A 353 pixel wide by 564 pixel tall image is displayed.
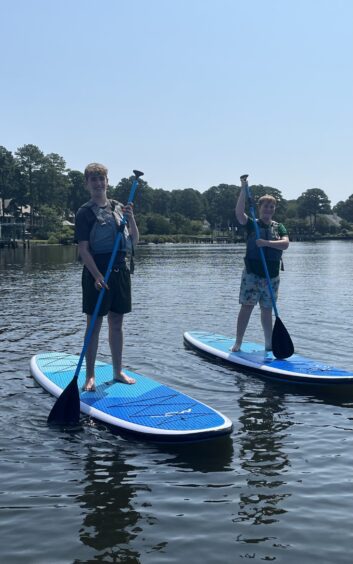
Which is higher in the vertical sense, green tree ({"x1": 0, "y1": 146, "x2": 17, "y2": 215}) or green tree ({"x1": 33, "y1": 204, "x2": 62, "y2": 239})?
green tree ({"x1": 0, "y1": 146, "x2": 17, "y2": 215})

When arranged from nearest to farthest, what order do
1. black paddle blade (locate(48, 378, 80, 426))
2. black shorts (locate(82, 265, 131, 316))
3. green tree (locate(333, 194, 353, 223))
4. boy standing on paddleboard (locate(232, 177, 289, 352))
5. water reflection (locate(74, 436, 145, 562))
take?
1. water reflection (locate(74, 436, 145, 562))
2. black paddle blade (locate(48, 378, 80, 426))
3. black shorts (locate(82, 265, 131, 316))
4. boy standing on paddleboard (locate(232, 177, 289, 352))
5. green tree (locate(333, 194, 353, 223))

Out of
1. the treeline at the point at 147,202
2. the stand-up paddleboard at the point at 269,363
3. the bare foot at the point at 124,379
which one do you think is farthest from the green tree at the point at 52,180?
the bare foot at the point at 124,379

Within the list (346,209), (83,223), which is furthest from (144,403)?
(346,209)

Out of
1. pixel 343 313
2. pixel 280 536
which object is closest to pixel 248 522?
pixel 280 536

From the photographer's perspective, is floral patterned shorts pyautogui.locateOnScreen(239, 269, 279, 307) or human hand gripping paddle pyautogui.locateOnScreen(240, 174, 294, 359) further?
floral patterned shorts pyautogui.locateOnScreen(239, 269, 279, 307)

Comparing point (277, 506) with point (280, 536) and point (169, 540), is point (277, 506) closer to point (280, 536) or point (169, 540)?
point (280, 536)

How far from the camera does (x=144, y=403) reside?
6453mm

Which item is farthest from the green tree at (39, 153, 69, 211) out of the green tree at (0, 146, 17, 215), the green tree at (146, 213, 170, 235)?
the green tree at (146, 213, 170, 235)

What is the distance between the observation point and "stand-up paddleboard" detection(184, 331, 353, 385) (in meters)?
7.67

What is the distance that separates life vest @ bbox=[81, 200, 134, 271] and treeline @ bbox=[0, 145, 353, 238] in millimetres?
99818

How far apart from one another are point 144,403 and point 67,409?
33.4 inches

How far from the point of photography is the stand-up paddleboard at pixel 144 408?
18.2 ft

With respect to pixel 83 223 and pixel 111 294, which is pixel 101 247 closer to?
pixel 83 223

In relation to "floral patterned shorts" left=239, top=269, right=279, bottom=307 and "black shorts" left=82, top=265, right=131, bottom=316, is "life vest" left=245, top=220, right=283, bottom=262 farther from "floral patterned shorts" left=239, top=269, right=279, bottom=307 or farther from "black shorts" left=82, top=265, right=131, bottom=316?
"black shorts" left=82, top=265, right=131, bottom=316
